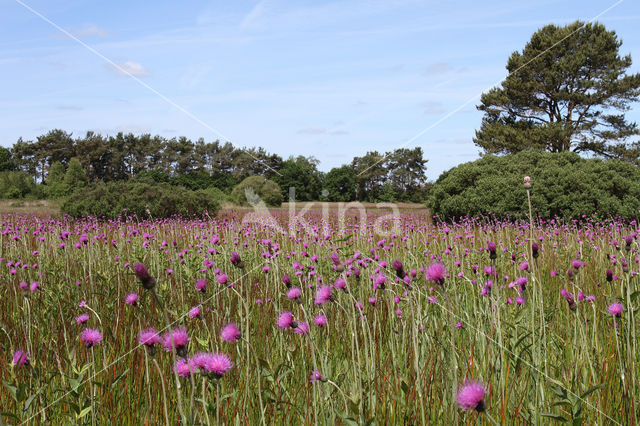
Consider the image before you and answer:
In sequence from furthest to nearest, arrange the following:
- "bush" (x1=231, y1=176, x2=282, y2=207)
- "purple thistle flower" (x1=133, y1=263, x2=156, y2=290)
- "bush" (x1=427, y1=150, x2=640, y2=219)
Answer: "bush" (x1=231, y1=176, x2=282, y2=207)
"bush" (x1=427, y1=150, x2=640, y2=219)
"purple thistle flower" (x1=133, y1=263, x2=156, y2=290)

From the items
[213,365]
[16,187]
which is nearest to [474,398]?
[213,365]

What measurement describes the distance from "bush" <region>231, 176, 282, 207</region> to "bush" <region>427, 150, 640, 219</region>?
27.4ft

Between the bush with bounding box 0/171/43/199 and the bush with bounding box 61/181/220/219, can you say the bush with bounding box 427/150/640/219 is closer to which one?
the bush with bounding box 61/181/220/219

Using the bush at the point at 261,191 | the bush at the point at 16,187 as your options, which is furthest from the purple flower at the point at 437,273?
the bush at the point at 16,187

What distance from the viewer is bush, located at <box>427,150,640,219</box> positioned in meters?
12.2

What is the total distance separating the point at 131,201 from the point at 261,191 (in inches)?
295

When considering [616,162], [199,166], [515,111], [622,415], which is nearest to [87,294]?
[622,415]

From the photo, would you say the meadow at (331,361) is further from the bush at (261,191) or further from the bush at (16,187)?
the bush at (16,187)

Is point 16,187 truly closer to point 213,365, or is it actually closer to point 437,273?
point 213,365

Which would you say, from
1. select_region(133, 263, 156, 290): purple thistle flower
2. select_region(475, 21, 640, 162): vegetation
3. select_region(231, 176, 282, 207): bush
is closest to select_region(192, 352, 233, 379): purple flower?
select_region(133, 263, 156, 290): purple thistle flower

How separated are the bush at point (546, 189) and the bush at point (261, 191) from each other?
837cm

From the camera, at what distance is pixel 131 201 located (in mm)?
13930

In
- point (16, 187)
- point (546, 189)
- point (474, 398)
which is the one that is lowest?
point (474, 398)

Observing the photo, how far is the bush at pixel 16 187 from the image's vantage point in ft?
131
